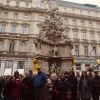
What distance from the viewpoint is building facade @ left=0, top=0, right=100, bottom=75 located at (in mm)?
35438

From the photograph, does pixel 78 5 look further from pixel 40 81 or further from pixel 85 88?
pixel 40 81

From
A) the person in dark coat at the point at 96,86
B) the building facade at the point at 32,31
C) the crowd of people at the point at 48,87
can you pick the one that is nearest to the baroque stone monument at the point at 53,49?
the person in dark coat at the point at 96,86

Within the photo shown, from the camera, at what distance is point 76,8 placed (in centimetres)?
4469

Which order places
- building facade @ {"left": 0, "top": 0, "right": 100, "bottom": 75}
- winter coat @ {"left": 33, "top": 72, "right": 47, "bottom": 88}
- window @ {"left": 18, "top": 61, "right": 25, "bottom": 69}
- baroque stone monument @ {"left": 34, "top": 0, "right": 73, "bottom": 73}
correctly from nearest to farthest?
winter coat @ {"left": 33, "top": 72, "right": 47, "bottom": 88} → baroque stone monument @ {"left": 34, "top": 0, "right": 73, "bottom": 73} → window @ {"left": 18, "top": 61, "right": 25, "bottom": 69} → building facade @ {"left": 0, "top": 0, "right": 100, "bottom": 75}

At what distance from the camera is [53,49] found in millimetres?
16094

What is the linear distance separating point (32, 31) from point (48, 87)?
102ft

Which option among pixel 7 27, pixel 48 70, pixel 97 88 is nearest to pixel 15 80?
pixel 97 88

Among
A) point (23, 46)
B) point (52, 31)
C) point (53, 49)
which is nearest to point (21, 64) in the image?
point (23, 46)

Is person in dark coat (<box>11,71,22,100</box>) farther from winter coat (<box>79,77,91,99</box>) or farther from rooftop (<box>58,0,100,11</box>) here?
rooftop (<box>58,0,100,11</box>)

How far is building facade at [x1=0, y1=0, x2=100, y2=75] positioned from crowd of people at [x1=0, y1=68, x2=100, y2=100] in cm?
2511

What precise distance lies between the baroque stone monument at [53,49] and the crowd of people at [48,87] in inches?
256

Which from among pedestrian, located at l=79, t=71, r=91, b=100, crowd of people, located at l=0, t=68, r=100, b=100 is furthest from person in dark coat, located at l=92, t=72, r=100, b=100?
pedestrian, located at l=79, t=71, r=91, b=100

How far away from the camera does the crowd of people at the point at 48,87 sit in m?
7.75

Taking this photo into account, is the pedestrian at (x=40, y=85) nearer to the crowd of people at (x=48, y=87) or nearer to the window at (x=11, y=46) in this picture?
the crowd of people at (x=48, y=87)
